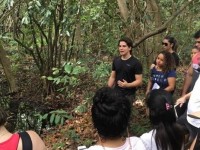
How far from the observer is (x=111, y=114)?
2.20 m

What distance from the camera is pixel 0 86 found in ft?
30.5

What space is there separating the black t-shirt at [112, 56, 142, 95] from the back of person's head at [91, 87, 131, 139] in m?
2.81

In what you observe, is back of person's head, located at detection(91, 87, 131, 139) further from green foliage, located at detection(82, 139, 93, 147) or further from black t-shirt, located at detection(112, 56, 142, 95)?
green foliage, located at detection(82, 139, 93, 147)

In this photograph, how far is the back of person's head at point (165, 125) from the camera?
265 cm

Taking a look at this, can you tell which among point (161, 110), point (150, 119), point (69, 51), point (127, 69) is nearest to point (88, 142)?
point (127, 69)

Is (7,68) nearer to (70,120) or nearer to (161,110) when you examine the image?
(70,120)

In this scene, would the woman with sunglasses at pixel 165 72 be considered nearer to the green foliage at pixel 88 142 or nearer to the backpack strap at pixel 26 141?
the green foliage at pixel 88 142

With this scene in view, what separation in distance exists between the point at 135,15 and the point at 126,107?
16.5ft

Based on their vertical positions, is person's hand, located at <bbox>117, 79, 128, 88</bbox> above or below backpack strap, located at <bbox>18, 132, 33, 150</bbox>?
below

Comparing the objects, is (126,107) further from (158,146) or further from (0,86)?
(0,86)

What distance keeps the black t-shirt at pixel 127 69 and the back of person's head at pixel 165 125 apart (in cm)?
234

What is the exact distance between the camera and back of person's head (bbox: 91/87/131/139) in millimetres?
2188

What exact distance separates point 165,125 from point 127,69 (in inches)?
97.7

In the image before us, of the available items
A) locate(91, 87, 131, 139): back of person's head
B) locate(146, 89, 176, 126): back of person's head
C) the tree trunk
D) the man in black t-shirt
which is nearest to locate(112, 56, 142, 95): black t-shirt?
the man in black t-shirt
